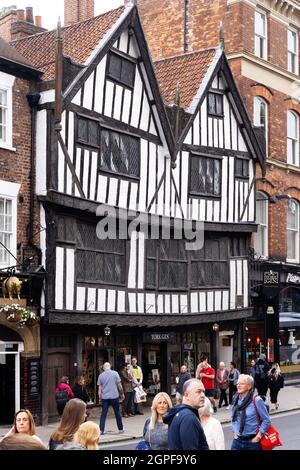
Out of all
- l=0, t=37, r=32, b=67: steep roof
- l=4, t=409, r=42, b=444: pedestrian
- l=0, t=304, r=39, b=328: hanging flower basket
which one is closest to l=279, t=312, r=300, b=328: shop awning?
l=0, t=304, r=39, b=328: hanging flower basket

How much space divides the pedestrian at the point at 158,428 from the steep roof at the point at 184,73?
19.3 meters

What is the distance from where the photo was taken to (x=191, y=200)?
1057 inches

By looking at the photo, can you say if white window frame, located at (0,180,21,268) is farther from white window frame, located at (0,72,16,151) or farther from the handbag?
the handbag

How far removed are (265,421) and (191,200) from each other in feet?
55.9

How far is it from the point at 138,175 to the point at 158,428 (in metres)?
16.3

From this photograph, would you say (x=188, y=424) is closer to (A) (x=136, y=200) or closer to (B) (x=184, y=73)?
(A) (x=136, y=200)

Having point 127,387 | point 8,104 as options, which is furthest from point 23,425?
point 127,387

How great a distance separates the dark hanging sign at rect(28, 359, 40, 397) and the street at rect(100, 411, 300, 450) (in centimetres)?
337

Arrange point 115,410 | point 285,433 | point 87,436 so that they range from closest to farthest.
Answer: point 87,436 → point 285,433 → point 115,410

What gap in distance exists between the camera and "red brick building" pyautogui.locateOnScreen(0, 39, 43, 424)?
20.6 metres

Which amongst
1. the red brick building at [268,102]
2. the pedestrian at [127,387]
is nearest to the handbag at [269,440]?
the pedestrian at [127,387]

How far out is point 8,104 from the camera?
68.9ft
